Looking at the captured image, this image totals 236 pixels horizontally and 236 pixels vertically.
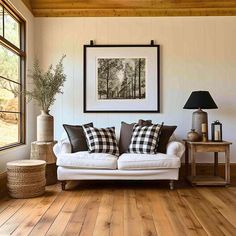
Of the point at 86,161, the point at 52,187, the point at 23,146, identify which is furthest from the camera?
the point at 23,146

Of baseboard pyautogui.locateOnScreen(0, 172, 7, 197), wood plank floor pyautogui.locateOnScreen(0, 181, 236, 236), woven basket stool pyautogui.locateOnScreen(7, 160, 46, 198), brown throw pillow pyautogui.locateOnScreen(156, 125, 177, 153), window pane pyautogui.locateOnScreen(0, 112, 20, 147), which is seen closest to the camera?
wood plank floor pyautogui.locateOnScreen(0, 181, 236, 236)

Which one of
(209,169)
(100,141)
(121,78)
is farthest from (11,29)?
(209,169)

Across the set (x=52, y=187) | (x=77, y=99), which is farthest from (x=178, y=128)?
Answer: (x=52, y=187)

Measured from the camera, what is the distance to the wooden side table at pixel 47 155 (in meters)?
3.94

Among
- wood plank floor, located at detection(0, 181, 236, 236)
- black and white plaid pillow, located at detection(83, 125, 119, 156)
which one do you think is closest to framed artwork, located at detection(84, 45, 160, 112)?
black and white plaid pillow, located at detection(83, 125, 119, 156)

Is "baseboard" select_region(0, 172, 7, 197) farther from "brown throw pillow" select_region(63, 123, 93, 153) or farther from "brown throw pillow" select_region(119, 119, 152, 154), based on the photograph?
"brown throw pillow" select_region(119, 119, 152, 154)

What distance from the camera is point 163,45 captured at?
473cm

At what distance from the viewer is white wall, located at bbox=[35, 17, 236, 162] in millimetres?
4691

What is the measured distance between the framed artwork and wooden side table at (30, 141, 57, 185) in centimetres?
103

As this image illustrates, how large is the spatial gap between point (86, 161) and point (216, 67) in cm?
267

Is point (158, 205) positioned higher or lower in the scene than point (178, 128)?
lower

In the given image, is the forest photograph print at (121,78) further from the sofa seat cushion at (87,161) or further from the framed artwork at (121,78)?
the sofa seat cushion at (87,161)

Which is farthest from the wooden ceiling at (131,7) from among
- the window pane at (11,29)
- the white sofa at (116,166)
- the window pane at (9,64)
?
the white sofa at (116,166)

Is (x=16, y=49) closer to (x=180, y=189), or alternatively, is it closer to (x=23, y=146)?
(x=23, y=146)
